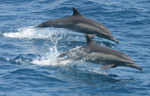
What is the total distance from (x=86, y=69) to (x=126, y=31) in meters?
5.51

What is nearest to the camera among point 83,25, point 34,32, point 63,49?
point 63,49

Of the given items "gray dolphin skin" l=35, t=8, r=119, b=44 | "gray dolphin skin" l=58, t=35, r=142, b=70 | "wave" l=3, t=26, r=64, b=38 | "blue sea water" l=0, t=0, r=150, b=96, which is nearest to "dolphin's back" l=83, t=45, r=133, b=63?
"gray dolphin skin" l=58, t=35, r=142, b=70

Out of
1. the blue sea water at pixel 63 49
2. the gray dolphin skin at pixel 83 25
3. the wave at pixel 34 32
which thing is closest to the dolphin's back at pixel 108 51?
the blue sea water at pixel 63 49

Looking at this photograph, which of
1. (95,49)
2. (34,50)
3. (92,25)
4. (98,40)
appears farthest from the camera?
(98,40)

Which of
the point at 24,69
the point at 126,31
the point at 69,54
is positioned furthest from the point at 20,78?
the point at 126,31

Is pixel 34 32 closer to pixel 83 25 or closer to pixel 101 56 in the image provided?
pixel 83 25

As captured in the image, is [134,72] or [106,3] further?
[106,3]

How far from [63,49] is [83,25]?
1.41 m

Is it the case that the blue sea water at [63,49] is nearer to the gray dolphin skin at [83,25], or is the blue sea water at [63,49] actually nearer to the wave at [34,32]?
the wave at [34,32]

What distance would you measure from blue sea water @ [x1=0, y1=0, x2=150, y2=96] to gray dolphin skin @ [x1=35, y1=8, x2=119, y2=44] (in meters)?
0.62

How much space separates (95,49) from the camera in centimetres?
1308

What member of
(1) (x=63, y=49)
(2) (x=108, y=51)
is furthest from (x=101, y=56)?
(1) (x=63, y=49)

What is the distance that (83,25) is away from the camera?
16.3 metres

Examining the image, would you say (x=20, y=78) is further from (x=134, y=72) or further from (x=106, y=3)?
(x=106, y=3)
